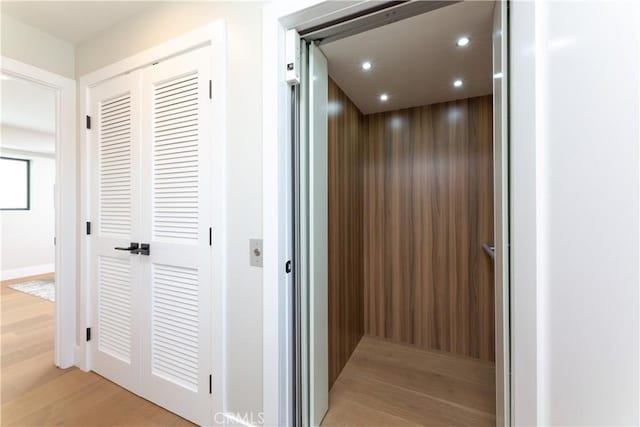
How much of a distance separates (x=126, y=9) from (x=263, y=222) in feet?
5.51

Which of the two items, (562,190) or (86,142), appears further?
(86,142)

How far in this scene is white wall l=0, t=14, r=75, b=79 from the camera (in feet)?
5.38

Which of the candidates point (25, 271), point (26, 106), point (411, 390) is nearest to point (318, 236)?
point (411, 390)

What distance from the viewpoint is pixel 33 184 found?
471 centimetres

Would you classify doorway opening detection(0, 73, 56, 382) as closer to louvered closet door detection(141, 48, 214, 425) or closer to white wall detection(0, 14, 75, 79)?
white wall detection(0, 14, 75, 79)

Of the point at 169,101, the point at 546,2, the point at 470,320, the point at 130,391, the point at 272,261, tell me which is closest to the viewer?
the point at 546,2

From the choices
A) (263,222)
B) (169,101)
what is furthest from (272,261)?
(169,101)

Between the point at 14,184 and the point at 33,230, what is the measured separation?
89 cm

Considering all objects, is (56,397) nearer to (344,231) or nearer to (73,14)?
(344,231)

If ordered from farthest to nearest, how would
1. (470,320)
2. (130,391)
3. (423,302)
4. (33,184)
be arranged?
(33,184) < (423,302) < (470,320) < (130,391)

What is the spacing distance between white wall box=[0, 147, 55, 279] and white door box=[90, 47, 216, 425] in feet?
15.1

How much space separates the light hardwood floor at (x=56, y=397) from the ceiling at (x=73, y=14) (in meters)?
2.49

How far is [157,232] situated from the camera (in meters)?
1.55

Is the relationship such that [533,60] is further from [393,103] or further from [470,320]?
[470,320]
